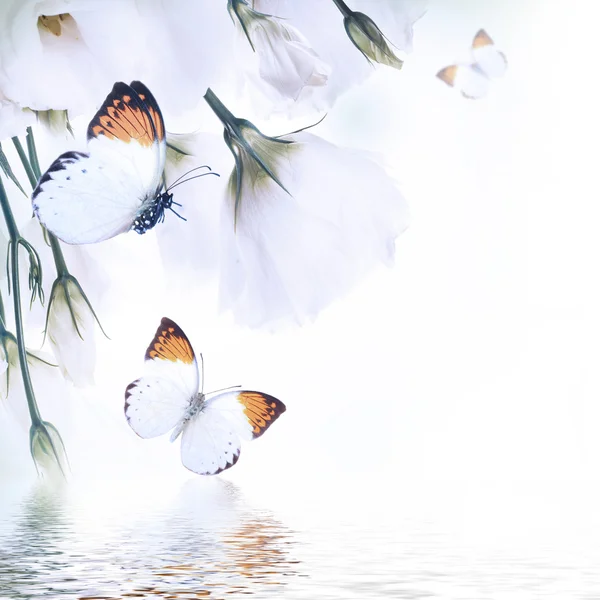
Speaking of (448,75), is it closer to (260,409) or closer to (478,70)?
(478,70)

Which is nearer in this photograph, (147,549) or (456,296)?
(147,549)

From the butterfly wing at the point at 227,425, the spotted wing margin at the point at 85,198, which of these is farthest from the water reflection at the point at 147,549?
the spotted wing margin at the point at 85,198

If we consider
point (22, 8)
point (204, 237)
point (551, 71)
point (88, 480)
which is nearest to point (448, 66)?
point (551, 71)

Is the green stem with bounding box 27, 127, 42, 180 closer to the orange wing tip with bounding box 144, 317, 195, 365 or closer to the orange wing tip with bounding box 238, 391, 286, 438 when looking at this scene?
the orange wing tip with bounding box 144, 317, 195, 365

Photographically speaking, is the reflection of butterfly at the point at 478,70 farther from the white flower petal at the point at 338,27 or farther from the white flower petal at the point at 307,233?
the white flower petal at the point at 307,233

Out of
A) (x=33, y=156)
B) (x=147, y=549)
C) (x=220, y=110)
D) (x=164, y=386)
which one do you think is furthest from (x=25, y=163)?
(x=147, y=549)
